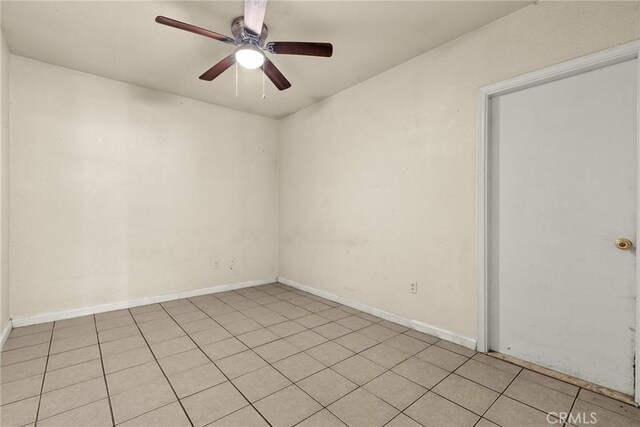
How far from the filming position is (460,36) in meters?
2.55

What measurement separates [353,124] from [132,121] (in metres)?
2.73

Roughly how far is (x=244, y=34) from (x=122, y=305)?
3323 mm

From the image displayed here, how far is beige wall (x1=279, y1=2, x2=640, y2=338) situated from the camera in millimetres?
2131

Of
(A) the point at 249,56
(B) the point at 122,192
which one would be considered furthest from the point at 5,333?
(A) the point at 249,56

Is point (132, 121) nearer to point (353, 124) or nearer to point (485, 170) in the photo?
point (353, 124)

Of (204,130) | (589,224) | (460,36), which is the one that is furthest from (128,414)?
(460,36)

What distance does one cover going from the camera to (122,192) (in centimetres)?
350

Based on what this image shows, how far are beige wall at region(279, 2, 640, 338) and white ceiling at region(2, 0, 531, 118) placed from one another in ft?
0.77

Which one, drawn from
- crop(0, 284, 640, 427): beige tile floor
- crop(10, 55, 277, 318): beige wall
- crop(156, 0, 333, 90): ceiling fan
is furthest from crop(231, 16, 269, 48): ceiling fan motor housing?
crop(0, 284, 640, 427): beige tile floor

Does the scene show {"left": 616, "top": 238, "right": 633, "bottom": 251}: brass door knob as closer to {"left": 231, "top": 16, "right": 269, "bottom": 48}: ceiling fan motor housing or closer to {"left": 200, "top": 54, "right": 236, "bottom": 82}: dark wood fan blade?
{"left": 231, "top": 16, "right": 269, "bottom": 48}: ceiling fan motor housing

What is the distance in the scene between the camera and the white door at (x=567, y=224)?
1869mm

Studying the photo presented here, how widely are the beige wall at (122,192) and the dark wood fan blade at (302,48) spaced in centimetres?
234

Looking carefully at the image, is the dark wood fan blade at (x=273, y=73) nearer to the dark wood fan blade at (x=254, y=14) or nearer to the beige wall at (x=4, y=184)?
the dark wood fan blade at (x=254, y=14)

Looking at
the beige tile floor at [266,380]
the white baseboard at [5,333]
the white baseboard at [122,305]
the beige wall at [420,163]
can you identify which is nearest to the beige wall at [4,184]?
the white baseboard at [5,333]
